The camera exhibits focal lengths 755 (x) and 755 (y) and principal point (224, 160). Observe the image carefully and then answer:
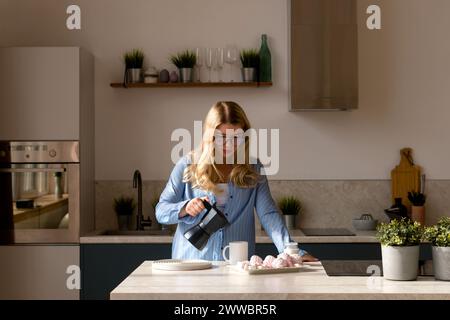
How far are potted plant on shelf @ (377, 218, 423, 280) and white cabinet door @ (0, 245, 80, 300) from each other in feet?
8.61

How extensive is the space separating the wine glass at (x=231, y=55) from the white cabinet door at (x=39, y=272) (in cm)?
166

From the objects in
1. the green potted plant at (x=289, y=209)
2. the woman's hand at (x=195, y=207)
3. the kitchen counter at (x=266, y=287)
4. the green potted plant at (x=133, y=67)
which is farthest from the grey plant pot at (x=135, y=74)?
the kitchen counter at (x=266, y=287)

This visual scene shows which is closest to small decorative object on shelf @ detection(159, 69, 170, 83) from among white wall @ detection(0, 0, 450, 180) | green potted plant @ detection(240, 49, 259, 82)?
white wall @ detection(0, 0, 450, 180)

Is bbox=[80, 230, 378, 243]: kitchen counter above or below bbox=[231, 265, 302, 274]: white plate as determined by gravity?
below

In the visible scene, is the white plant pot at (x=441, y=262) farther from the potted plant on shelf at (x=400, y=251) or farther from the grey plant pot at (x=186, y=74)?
the grey plant pot at (x=186, y=74)

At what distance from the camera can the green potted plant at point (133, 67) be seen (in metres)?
5.32

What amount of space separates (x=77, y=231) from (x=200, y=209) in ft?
6.23

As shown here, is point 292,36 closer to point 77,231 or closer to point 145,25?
point 145,25

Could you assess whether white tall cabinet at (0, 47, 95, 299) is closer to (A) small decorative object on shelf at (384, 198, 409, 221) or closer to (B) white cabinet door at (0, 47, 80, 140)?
(B) white cabinet door at (0, 47, 80, 140)

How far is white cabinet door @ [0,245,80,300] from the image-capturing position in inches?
193

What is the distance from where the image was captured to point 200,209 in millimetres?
3275

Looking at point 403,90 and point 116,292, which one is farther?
point 403,90

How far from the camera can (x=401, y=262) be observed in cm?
276
